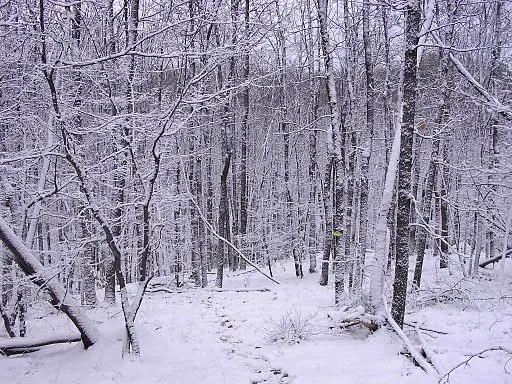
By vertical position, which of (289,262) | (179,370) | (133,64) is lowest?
(289,262)

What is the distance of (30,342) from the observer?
27.9ft

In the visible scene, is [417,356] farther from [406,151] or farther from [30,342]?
[30,342]

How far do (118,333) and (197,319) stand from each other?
299cm

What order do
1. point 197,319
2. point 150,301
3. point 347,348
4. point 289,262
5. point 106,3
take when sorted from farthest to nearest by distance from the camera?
point 289,262
point 150,301
point 197,319
point 347,348
point 106,3

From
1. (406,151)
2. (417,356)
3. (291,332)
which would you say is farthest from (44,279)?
(406,151)

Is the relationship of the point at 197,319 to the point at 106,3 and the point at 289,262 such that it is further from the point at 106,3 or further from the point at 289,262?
the point at 289,262

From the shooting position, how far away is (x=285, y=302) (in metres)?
12.7

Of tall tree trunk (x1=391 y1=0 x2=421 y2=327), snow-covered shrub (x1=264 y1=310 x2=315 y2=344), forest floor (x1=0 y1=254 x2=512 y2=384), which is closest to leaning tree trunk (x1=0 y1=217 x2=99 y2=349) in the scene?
forest floor (x1=0 y1=254 x2=512 y2=384)

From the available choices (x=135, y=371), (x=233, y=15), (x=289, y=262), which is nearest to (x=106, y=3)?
(x=233, y=15)

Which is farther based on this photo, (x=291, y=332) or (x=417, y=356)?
(x=291, y=332)

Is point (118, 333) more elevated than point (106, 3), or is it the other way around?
point (106, 3)

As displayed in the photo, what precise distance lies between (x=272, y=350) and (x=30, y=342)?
4911 millimetres

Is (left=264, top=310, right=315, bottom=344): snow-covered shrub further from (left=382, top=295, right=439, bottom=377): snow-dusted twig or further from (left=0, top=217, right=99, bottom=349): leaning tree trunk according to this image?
(left=0, top=217, right=99, bottom=349): leaning tree trunk

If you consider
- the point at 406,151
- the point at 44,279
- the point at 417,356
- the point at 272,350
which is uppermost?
the point at 406,151
